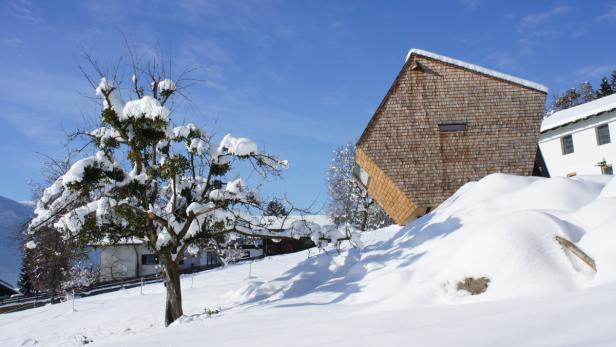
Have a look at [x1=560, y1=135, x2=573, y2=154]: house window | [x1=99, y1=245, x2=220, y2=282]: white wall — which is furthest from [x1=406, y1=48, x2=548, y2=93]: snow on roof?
[x1=99, y1=245, x2=220, y2=282]: white wall

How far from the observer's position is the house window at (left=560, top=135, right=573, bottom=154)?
31281 mm

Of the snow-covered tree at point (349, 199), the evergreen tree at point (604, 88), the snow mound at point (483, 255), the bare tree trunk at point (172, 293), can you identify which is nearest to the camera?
the snow mound at point (483, 255)

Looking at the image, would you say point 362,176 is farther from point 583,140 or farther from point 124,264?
point 124,264

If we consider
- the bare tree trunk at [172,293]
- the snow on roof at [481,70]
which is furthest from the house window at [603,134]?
the bare tree trunk at [172,293]

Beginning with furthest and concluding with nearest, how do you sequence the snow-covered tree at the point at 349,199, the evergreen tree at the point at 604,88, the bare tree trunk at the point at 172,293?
the evergreen tree at the point at 604,88, the snow-covered tree at the point at 349,199, the bare tree trunk at the point at 172,293

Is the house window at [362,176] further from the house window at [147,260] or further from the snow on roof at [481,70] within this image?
the house window at [147,260]

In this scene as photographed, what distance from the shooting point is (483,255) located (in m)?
8.91

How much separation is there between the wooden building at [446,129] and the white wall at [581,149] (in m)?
13.0

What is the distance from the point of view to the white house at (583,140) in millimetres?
28469

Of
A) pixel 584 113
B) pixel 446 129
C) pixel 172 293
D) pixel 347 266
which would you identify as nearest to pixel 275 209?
pixel 347 266

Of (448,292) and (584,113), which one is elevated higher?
(584,113)

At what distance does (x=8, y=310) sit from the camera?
104 feet

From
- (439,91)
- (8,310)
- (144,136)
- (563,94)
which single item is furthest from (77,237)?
(563,94)

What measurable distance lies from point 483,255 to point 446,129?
10453 mm
